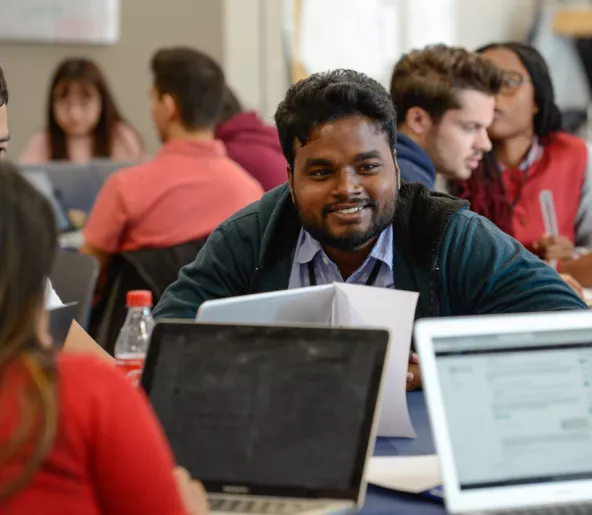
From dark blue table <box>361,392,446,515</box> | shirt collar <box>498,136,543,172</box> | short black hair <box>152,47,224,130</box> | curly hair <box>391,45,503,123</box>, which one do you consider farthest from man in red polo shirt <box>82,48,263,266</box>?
dark blue table <box>361,392,446,515</box>

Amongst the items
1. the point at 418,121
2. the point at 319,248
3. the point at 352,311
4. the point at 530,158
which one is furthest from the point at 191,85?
the point at 352,311

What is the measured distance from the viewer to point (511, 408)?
119 cm

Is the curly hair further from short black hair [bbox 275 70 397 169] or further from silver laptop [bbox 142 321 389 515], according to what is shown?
silver laptop [bbox 142 321 389 515]

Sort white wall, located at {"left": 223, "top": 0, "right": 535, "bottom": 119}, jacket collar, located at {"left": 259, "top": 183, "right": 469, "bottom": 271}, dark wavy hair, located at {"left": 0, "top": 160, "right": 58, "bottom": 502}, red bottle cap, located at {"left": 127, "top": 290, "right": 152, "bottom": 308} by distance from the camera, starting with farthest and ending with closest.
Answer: white wall, located at {"left": 223, "top": 0, "right": 535, "bottom": 119}, jacket collar, located at {"left": 259, "top": 183, "right": 469, "bottom": 271}, red bottle cap, located at {"left": 127, "top": 290, "right": 152, "bottom": 308}, dark wavy hair, located at {"left": 0, "top": 160, "right": 58, "bottom": 502}

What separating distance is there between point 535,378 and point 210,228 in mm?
2145

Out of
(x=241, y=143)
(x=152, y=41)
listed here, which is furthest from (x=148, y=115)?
(x=241, y=143)

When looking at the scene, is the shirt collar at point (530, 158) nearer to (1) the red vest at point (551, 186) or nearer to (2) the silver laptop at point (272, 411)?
(1) the red vest at point (551, 186)

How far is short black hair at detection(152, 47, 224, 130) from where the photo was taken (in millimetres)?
3369

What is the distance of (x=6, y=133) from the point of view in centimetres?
198

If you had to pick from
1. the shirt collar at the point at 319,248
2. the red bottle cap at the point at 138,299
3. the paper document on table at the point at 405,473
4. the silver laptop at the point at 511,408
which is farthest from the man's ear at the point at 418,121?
the silver laptop at the point at 511,408

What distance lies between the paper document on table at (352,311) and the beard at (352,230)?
14.6 inches

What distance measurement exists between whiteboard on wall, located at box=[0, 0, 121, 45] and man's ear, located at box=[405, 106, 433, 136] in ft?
12.5

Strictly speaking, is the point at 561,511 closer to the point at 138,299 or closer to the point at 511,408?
the point at 511,408

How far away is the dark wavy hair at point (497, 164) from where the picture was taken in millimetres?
3197
